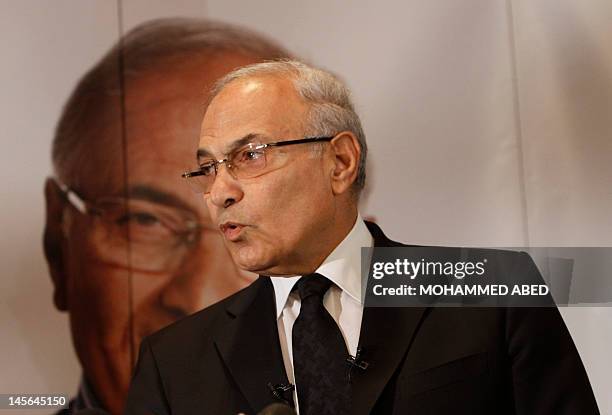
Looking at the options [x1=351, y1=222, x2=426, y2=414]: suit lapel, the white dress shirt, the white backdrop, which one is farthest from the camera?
the white backdrop

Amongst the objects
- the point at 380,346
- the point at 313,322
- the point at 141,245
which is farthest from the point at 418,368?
the point at 141,245

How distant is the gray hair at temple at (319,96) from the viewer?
68.4 inches

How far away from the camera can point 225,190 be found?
1651 mm

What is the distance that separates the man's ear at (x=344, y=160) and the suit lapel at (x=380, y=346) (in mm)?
227

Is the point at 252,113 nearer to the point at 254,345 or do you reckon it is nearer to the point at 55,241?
the point at 254,345

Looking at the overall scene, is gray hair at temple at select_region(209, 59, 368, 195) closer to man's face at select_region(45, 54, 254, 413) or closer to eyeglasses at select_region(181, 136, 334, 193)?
eyeglasses at select_region(181, 136, 334, 193)

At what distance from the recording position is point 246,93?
1715 mm

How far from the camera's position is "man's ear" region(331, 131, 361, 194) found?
1.76 metres

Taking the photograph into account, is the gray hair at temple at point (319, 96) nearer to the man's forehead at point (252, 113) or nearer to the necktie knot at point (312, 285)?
the man's forehead at point (252, 113)

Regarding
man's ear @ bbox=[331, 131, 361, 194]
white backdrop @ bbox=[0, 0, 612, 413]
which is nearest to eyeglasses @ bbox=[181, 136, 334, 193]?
man's ear @ bbox=[331, 131, 361, 194]

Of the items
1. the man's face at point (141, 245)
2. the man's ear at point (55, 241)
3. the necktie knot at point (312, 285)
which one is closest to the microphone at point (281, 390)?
the necktie knot at point (312, 285)

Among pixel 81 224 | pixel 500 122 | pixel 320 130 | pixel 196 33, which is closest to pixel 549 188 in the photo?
pixel 500 122

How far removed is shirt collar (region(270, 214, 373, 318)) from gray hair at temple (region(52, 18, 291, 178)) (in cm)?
103

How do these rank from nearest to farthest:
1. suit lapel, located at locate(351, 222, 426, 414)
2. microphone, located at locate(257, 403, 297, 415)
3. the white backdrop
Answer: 1. microphone, located at locate(257, 403, 297, 415)
2. suit lapel, located at locate(351, 222, 426, 414)
3. the white backdrop
